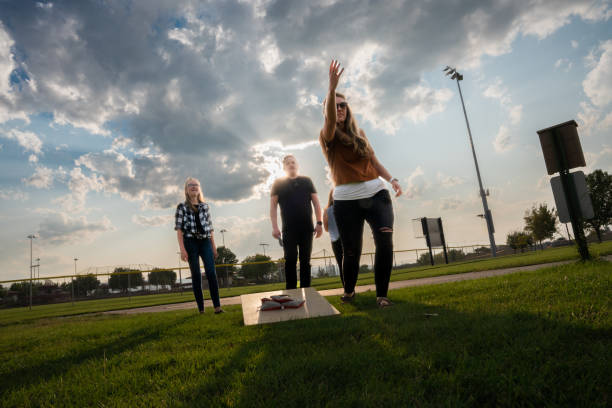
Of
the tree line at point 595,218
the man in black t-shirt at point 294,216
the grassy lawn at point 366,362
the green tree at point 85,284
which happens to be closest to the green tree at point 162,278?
the green tree at point 85,284

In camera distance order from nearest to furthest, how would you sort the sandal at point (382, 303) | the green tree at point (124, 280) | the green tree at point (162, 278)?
the sandal at point (382, 303) → the green tree at point (124, 280) → the green tree at point (162, 278)

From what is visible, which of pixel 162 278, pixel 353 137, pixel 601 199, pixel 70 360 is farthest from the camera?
pixel 601 199

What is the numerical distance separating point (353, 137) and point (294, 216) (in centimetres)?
175

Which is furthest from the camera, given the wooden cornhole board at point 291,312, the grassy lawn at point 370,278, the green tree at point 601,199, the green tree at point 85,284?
the green tree at point 601,199

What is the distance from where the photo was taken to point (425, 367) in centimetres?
173

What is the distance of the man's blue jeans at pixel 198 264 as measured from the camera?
518 centimetres

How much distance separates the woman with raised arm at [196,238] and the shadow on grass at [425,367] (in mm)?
2959

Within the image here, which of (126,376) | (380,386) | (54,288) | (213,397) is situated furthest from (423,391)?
(54,288)

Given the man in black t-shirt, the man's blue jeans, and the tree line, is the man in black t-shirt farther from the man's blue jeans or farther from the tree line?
the tree line

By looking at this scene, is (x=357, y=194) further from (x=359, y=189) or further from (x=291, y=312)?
(x=291, y=312)

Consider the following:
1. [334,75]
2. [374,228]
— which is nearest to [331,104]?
[334,75]

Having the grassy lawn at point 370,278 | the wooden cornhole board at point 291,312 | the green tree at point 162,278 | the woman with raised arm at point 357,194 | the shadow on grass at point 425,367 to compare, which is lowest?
the grassy lawn at point 370,278

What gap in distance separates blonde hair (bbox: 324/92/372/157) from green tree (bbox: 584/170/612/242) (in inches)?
1820

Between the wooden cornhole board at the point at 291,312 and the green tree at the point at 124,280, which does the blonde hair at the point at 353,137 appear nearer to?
the wooden cornhole board at the point at 291,312
